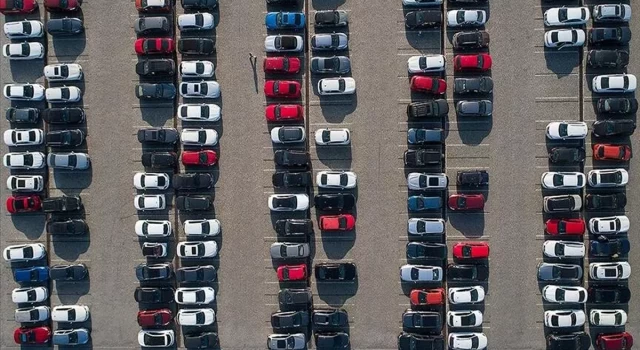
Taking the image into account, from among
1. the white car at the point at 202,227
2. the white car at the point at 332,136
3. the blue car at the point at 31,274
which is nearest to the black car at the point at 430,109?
the white car at the point at 332,136

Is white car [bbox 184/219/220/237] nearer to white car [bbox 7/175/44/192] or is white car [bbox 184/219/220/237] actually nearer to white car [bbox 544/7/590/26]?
white car [bbox 7/175/44/192]

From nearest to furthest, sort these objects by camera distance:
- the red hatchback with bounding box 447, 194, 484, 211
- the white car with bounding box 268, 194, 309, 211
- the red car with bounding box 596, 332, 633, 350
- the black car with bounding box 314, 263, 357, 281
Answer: the red car with bounding box 596, 332, 633, 350 → the red hatchback with bounding box 447, 194, 484, 211 → the white car with bounding box 268, 194, 309, 211 → the black car with bounding box 314, 263, 357, 281

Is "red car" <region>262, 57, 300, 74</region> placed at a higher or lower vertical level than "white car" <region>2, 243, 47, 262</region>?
higher

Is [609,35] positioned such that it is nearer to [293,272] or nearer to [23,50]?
[293,272]

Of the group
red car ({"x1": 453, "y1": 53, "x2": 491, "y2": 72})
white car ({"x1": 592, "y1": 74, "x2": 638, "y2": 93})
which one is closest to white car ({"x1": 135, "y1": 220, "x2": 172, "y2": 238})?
red car ({"x1": 453, "y1": 53, "x2": 491, "y2": 72})

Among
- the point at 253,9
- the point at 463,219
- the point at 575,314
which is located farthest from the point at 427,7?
the point at 575,314

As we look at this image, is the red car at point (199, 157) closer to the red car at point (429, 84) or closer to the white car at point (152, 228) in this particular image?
the white car at point (152, 228)

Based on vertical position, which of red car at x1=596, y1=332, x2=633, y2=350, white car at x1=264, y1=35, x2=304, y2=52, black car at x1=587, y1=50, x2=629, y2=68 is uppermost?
white car at x1=264, y1=35, x2=304, y2=52
